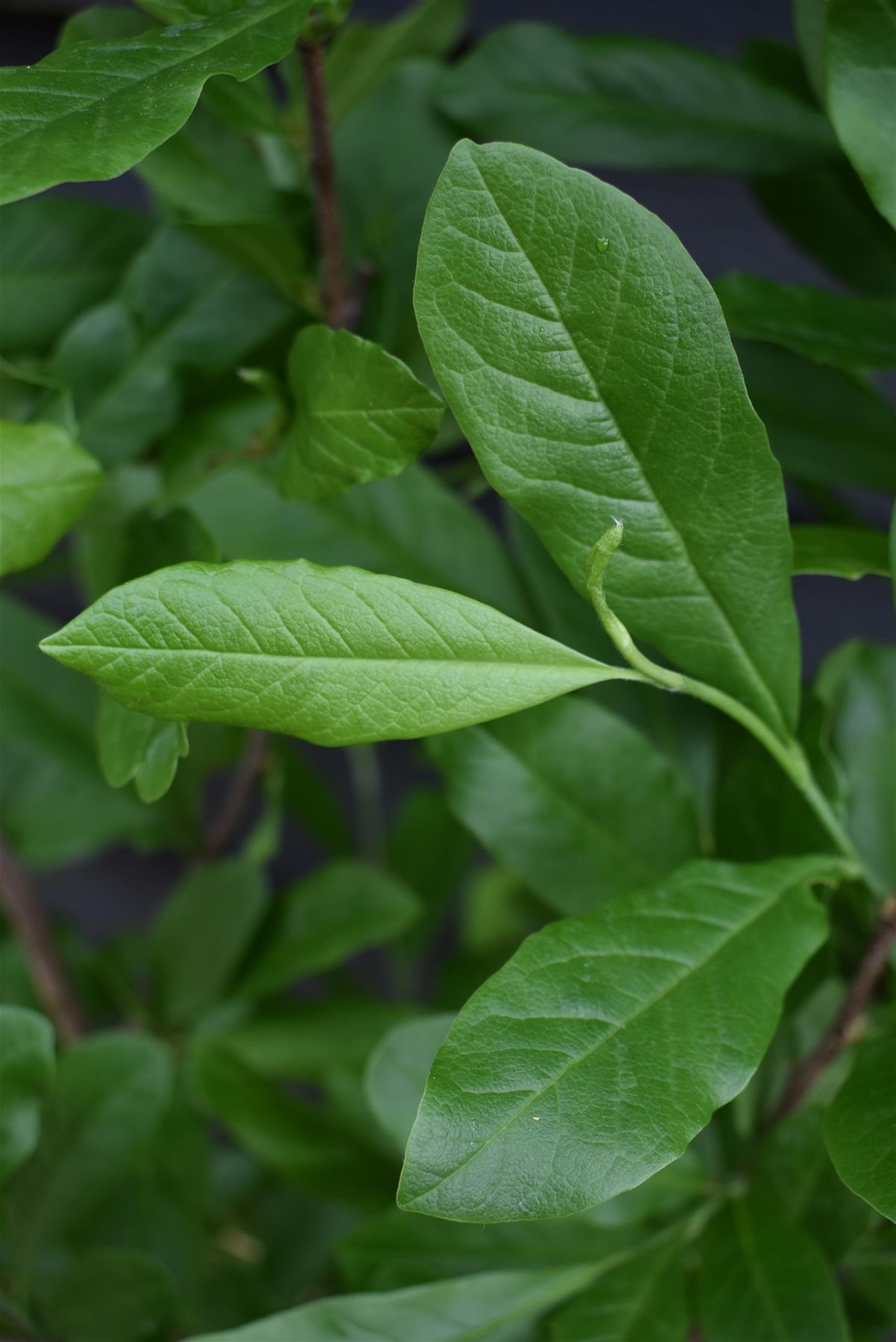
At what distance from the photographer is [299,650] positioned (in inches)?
10.9

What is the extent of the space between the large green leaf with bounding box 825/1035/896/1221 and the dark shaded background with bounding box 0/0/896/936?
1.50 ft

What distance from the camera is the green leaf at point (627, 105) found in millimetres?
501

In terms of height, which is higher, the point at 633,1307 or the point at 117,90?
the point at 117,90

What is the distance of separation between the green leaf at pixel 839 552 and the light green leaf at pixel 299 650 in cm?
11

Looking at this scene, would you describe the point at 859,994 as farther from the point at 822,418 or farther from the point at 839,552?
the point at 822,418

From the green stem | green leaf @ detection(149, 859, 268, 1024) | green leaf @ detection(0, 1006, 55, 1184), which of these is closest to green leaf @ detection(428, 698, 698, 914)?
the green stem

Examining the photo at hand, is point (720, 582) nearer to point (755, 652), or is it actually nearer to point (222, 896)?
point (755, 652)

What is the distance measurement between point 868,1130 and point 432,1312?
183mm

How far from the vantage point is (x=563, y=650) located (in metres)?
0.30

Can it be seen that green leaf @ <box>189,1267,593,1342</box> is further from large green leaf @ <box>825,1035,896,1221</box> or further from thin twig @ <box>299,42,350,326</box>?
thin twig @ <box>299,42,350,326</box>

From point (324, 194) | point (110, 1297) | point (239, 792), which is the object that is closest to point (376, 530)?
point (324, 194)

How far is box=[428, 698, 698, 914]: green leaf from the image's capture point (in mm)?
415

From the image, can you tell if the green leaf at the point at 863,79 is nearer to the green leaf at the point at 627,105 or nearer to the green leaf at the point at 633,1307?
the green leaf at the point at 627,105

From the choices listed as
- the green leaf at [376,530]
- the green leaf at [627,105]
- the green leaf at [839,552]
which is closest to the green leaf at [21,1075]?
the green leaf at [376,530]
